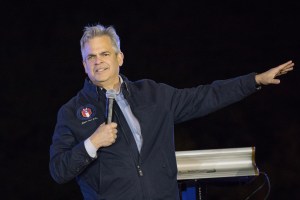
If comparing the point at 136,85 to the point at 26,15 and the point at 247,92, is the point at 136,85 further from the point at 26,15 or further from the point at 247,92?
the point at 26,15

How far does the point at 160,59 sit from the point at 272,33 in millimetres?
811

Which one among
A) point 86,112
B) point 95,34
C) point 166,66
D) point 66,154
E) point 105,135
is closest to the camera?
point 105,135

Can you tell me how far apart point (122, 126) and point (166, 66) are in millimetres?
1626

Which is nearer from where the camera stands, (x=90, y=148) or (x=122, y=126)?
(x=90, y=148)

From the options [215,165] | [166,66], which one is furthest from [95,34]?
[166,66]

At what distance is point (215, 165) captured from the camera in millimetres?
2275

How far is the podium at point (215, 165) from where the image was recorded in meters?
2.23

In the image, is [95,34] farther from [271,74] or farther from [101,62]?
[271,74]

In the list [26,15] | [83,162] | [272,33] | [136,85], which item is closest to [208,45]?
[272,33]

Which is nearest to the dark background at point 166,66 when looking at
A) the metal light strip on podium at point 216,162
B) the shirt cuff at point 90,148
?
the metal light strip on podium at point 216,162

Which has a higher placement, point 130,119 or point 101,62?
point 101,62

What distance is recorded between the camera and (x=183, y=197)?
2428 mm

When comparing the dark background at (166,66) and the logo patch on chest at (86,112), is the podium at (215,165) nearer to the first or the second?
the logo patch on chest at (86,112)

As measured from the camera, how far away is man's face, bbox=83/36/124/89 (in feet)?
6.42
